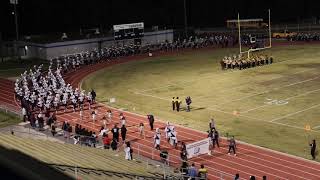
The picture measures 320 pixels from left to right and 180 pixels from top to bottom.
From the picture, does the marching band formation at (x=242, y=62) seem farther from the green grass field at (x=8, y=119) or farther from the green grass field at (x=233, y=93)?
the green grass field at (x=8, y=119)

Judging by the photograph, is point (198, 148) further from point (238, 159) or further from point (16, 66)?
point (16, 66)

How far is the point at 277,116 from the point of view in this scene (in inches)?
1110

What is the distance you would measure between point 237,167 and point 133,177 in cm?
548

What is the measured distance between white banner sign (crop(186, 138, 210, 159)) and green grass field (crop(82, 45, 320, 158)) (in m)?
2.83

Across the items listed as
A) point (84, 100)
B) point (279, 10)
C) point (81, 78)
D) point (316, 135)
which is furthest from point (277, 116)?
point (279, 10)

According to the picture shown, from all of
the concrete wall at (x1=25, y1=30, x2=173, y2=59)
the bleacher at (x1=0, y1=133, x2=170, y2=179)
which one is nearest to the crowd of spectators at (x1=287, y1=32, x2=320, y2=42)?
the concrete wall at (x1=25, y1=30, x2=173, y2=59)

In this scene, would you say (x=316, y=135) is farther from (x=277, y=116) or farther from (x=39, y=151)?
(x=39, y=151)

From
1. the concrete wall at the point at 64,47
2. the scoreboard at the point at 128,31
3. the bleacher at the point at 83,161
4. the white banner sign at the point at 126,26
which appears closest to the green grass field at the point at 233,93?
the scoreboard at the point at 128,31

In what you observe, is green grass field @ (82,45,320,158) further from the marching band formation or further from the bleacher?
the bleacher

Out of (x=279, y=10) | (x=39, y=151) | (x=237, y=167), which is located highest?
(x=279, y=10)

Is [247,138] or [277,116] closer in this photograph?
[247,138]

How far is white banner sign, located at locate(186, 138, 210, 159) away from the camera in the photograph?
838 inches

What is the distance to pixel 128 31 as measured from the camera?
5622cm

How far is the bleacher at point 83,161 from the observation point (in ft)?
55.6
